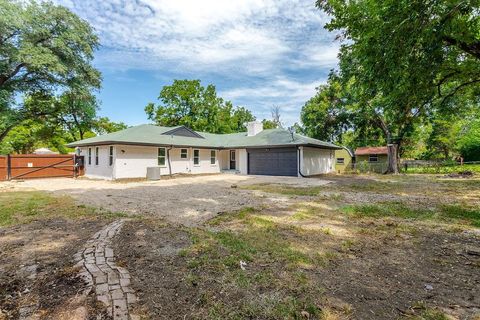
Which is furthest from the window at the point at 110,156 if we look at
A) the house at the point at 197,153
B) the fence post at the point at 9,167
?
the fence post at the point at 9,167

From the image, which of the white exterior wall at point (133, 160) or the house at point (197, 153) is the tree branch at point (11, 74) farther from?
the white exterior wall at point (133, 160)

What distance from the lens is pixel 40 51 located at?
1555 centimetres

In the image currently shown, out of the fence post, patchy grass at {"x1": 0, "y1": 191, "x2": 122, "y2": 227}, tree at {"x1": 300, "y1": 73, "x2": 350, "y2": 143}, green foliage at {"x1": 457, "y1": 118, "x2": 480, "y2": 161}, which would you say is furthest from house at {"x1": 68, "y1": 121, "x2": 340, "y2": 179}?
green foliage at {"x1": 457, "y1": 118, "x2": 480, "y2": 161}

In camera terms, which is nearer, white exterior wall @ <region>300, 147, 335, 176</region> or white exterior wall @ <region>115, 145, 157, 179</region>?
white exterior wall @ <region>115, 145, 157, 179</region>

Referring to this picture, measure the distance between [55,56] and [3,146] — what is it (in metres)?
25.0

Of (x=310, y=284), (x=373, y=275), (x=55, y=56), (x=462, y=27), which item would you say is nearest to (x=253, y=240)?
(x=310, y=284)

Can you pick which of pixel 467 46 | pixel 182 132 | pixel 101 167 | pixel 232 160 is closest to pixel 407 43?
pixel 467 46

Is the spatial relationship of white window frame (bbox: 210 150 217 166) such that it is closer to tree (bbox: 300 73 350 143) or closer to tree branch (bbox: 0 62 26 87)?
tree (bbox: 300 73 350 143)

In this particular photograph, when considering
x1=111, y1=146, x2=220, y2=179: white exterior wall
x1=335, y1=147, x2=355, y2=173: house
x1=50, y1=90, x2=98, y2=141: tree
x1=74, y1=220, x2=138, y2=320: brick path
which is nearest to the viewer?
x1=74, y1=220, x2=138, y2=320: brick path

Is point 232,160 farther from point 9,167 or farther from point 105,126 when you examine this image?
point 105,126

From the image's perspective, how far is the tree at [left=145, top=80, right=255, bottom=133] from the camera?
117ft

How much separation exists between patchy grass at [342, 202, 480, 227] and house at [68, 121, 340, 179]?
1093cm

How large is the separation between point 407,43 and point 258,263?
590 centimetres

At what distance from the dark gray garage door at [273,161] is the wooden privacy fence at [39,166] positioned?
44.3ft
